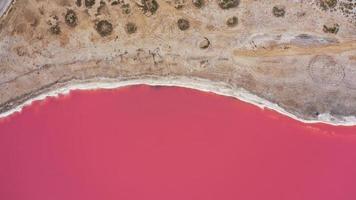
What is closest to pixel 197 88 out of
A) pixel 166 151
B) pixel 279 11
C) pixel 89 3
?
pixel 166 151

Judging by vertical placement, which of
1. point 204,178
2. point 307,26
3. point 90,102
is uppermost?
point 307,26

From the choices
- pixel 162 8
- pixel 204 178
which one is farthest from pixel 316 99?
pixel 162 8

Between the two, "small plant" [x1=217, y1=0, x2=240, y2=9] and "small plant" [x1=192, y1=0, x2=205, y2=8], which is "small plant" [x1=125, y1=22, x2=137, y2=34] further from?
"small plant" [x1=217, y1=0, x2=240, y2=9]

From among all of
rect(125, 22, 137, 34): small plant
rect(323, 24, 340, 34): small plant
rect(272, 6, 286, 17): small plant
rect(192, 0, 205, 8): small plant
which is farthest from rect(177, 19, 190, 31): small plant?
rect(323, 24, 340, 34): small plant

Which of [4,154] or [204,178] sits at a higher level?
[4,154]

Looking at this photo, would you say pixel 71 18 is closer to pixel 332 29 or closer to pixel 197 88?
pixel 197 88

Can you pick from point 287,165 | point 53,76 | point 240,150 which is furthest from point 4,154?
point 287,165

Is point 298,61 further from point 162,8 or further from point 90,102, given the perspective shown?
point 90,102

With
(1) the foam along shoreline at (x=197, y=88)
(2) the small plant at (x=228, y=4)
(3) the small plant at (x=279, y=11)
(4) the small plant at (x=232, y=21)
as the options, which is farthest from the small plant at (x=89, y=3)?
(3) the small plant at (x=279, y=11)
